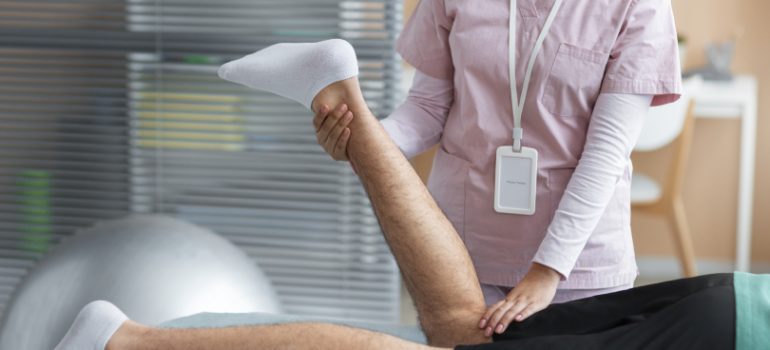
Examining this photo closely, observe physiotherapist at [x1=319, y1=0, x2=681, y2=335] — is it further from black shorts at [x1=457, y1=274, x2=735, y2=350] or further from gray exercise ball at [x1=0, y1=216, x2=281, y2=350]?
gray exercise ball at [x1=0, y1=216, x2=281, y2=350]

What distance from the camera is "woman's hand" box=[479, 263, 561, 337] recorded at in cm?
181

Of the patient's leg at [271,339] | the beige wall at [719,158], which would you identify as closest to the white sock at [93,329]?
the patient's leg at [271,339]

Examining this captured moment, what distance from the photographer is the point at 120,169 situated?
11.0ft

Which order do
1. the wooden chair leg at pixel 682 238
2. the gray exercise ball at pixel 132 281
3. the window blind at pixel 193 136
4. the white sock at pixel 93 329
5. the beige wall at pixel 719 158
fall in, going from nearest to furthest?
the white sock at pixel 93 329 → the gray exercise ball at pixel 132 281 → the window blind at pixel 193 136 → the wooden chair leg at pixel 682 238 → the beige wall at pixel 719 158

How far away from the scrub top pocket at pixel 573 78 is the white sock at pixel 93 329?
82cm

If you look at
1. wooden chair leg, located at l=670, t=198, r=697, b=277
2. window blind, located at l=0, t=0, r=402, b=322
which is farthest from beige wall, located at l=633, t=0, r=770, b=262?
window blind, located at l=0, t=0, r=402, b=322

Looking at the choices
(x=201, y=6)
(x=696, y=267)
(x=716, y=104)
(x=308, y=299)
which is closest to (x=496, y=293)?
(x=308, y=299)

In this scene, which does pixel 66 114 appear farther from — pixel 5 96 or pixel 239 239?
pixel 239 239

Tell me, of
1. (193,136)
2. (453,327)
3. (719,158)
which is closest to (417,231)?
(453,327)

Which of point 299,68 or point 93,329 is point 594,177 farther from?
point 93,329

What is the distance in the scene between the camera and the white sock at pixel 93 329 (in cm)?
180

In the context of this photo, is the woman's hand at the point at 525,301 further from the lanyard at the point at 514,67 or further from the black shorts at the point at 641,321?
the lanyard at the point at 514,67

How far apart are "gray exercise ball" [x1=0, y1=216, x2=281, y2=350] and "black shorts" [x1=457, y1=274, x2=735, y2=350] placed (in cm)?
88

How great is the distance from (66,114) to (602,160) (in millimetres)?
2072
